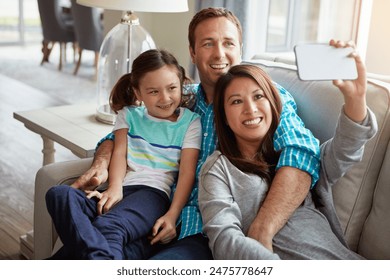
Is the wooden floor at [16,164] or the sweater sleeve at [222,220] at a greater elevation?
the sweater sleeve at [222,220]

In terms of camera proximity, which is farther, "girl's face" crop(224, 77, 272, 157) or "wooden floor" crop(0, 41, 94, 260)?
"wooden floor" crop(0, 41, 94, 260)

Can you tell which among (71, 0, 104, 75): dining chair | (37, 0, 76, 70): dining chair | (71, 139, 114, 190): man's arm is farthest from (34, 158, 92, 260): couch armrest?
(37, 0, 76, 70): dining chair

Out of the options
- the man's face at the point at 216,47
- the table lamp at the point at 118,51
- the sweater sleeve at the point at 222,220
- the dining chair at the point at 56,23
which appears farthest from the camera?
the dining chair at the point at 56,23

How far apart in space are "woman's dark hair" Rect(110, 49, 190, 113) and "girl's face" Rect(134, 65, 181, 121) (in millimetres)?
17

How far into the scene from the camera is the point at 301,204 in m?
1.54

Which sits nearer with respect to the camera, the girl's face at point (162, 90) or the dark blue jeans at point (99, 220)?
the dark blue jeans at point (99, 220)

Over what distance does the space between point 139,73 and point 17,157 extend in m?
1.94

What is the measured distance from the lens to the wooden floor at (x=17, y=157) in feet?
8.47

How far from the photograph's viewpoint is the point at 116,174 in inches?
68.9

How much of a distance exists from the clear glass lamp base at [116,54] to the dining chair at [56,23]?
136 inches

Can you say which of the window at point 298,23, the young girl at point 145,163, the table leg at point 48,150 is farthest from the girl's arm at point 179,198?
the window at point 298,23

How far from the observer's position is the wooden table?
2137mm

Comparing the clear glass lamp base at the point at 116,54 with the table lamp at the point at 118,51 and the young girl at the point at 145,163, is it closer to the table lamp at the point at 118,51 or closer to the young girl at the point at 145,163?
the table lamp at the point at 118,51

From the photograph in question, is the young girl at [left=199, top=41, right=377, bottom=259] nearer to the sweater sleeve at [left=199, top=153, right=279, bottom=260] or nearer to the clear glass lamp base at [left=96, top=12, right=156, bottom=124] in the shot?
the sweater sleeve at [left=199, top=153, right=279, bottom=260]
